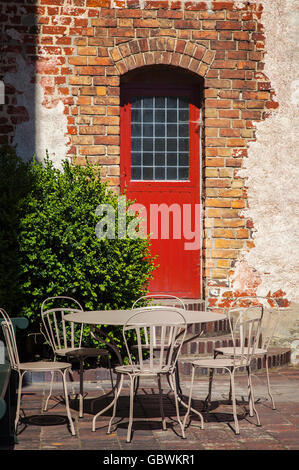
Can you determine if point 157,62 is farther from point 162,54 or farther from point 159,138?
point 159,138

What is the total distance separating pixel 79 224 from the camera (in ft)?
22.2

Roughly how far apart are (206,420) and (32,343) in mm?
2512

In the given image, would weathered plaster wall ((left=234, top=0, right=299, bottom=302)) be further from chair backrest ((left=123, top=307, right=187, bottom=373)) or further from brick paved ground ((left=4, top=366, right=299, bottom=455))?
chair backrest ((left=123, top=307, right=187, bottom=373))

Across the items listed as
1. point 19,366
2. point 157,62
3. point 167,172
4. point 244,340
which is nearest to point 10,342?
point 19,366

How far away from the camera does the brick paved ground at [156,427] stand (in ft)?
14.7

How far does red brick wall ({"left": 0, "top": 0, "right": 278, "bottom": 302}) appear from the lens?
785 centimetres

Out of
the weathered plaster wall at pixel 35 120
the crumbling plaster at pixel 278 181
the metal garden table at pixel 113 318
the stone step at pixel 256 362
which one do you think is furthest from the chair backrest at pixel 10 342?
the crumbling plaster at pixel 278 181

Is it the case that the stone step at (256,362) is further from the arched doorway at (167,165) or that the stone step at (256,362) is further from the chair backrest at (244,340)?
the arched doorway at (167,165)

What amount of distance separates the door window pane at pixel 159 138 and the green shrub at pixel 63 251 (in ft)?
4.84

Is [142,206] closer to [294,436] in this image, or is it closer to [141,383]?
[141,383]

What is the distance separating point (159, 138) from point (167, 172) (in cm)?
41

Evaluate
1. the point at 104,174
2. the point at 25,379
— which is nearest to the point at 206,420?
the point at 25,379

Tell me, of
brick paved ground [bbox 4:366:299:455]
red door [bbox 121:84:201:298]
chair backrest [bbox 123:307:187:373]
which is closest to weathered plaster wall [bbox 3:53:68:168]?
red door [bbox 121:84:201:298]

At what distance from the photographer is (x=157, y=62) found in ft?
26.1
